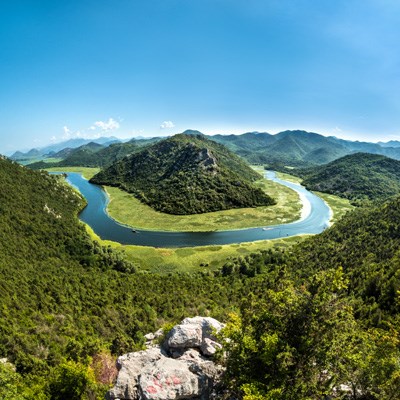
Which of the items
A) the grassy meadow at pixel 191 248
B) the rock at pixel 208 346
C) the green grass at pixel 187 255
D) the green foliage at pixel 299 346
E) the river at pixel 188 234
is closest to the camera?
the green foliage at pixel 299 346

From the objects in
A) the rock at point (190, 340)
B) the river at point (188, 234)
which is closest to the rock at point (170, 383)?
the rock at point (190, 340)

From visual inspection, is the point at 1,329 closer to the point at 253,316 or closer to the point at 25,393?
the point at 25,393

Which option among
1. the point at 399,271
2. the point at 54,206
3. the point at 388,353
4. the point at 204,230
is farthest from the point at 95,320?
the point at 54,206

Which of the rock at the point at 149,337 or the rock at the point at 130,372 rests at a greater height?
the rock at the point at 130,372

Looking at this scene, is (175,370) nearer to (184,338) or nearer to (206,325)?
(184,338)

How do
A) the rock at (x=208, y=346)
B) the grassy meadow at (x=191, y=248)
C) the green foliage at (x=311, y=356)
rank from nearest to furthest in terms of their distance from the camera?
the green foliage at (x=311, y=356) → the rock at (x=208, y=346) → the grassy meadow at (x=191, y=248)

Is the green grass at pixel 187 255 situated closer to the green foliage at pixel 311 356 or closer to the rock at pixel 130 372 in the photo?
the rock at pixel 130 372

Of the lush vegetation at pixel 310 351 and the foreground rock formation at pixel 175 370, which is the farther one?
the foreground rock formation at pixel 175 370

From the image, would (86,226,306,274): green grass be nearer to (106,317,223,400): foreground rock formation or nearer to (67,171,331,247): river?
(67,171,331,247): river
